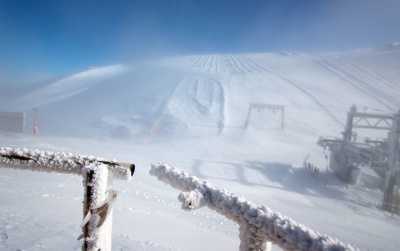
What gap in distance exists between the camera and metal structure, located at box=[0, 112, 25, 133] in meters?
18.0

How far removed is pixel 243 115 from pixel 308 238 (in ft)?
93.1

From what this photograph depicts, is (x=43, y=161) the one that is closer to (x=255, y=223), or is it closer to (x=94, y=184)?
(x=94, y=184)

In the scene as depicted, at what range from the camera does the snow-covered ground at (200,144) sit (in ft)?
18.3

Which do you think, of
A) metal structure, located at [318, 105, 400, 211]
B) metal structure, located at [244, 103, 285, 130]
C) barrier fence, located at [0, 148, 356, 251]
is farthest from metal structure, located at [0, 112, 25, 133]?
metal structure, located at [318, 105, 400, 211]

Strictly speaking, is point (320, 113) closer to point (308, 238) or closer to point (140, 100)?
point (140, 100)

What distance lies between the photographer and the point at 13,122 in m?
18.2

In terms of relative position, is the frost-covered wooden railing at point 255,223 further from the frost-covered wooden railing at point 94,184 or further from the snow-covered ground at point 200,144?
the snow-covered ground at point 200,144

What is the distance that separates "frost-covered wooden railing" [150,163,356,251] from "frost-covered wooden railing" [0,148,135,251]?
419 millimetres

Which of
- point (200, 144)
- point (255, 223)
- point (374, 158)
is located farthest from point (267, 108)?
point (255, 223)

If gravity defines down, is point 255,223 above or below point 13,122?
above

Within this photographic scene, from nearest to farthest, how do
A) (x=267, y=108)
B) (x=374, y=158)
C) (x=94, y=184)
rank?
(x=94, y=184) < (x=374, y=158) < (x=267, y=108)

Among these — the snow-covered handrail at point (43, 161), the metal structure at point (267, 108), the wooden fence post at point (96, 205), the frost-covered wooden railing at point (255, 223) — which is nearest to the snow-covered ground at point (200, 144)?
the metal structure at point (267, 108)

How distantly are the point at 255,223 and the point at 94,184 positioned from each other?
925 millimetres

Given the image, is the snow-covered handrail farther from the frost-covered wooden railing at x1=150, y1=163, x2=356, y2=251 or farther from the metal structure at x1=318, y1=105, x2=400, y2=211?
the metal structure at x1=318, y1=105, x2=400, y2=211
